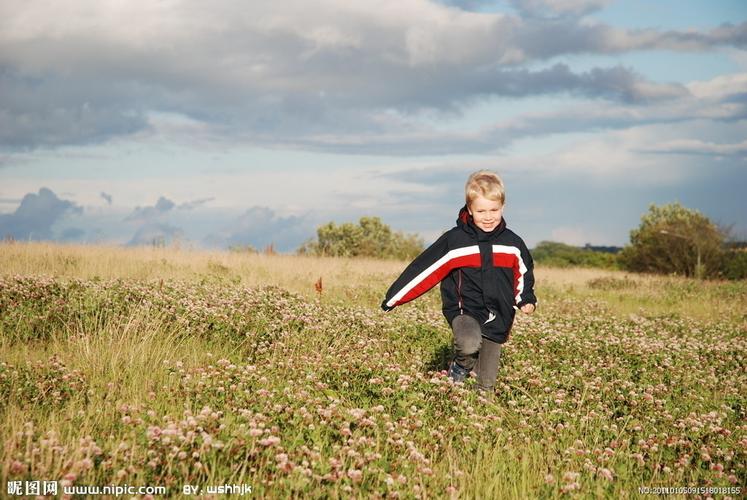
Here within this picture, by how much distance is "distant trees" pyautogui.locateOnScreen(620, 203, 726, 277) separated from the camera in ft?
143

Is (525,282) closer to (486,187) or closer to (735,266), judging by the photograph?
(486,187)

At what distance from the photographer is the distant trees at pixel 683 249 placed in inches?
1720

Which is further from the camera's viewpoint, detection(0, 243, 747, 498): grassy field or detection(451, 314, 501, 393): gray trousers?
detection(451, 314, 501, 393): gray trousers

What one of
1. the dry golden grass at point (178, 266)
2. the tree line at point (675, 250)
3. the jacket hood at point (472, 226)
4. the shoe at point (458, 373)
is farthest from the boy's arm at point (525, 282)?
the tree line at point (675, 250)

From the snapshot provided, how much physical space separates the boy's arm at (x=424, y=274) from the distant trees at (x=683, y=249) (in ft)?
126

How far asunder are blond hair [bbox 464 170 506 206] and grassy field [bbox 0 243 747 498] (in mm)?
1993

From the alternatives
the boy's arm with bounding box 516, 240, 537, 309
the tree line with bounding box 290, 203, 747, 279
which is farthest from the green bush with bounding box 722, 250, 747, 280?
the boy's arm with bounding box 516, 240, 537, 309

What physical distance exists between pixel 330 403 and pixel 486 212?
8.55ft

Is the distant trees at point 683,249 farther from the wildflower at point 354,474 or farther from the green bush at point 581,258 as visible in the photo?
the wildflower at point 354,474

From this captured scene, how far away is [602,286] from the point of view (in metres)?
27.6

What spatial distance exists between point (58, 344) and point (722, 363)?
9894 millimetres

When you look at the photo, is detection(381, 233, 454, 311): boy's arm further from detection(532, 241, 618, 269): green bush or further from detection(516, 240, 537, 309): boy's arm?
detection(532, 241, 618, 269): green bush

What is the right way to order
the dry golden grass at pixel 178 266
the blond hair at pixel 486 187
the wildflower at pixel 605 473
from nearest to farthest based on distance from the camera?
the wildflower at pixel 605 473 → the blond hair at pixel 486 187 → the dry golden grass at pixel 178 266

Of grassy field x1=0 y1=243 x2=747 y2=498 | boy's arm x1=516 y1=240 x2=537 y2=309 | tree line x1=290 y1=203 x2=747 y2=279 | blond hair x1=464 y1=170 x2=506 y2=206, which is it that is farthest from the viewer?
tree line x1=290 y1=203 x2=747 y2=279
